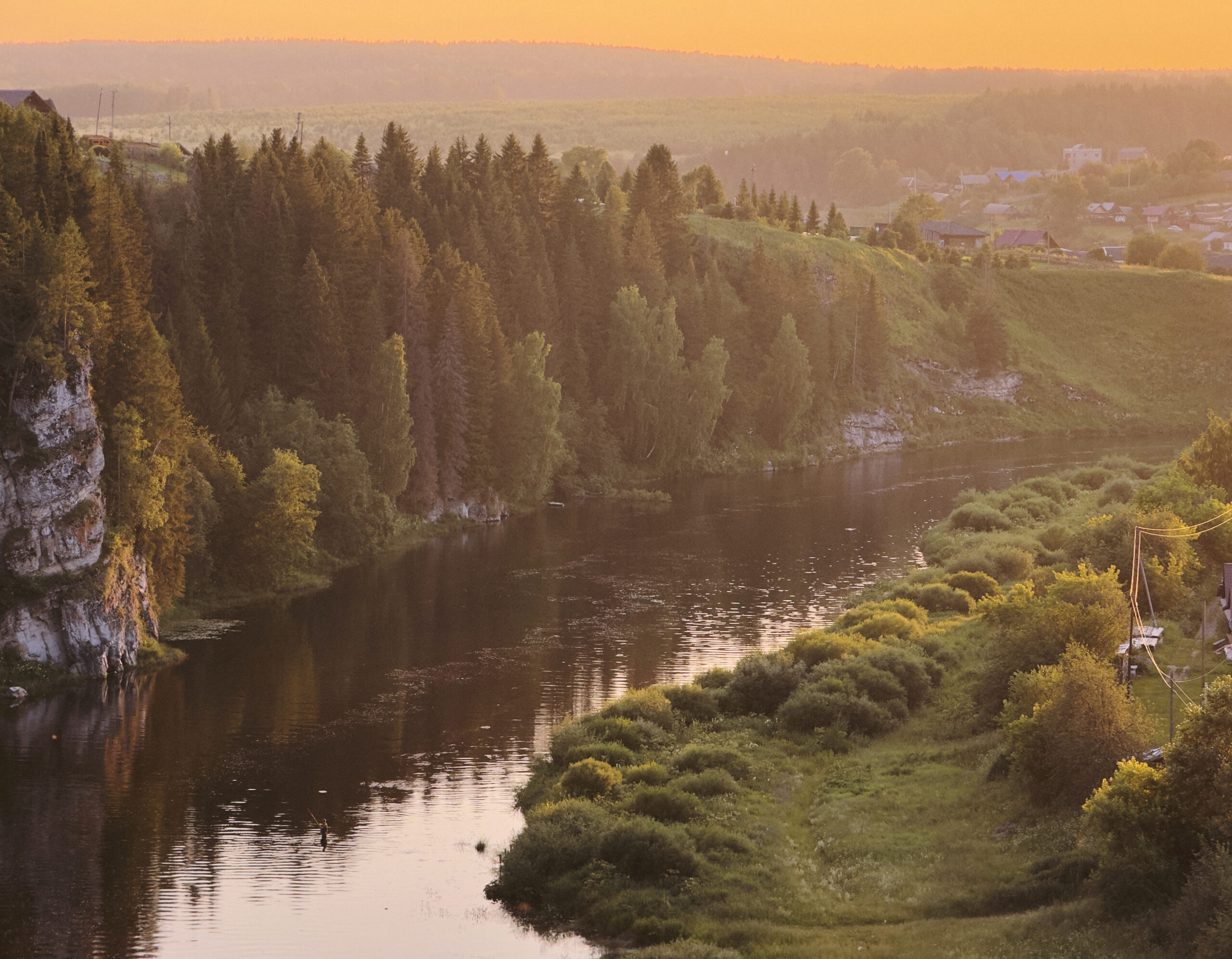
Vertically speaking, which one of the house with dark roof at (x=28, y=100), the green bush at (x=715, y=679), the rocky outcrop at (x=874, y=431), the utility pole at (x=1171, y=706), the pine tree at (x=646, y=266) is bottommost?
the rocky outcrop at (x=874, y=431)

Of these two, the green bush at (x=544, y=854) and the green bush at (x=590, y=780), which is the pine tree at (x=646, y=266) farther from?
the green bush at (x=544, y=854)

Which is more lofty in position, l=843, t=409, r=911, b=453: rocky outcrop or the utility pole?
the utility pole

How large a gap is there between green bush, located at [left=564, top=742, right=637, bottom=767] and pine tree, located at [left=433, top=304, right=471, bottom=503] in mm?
51835

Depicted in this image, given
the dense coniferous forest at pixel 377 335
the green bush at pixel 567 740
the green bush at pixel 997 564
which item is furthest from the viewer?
the green bush at pixel 997 564

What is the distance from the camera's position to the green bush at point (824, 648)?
193ft

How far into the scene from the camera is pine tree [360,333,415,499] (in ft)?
294

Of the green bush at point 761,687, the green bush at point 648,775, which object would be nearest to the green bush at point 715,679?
the green bush at point 761,687

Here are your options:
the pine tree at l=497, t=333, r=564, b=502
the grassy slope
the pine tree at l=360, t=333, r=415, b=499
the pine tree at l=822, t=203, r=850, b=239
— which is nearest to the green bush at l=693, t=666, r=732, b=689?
the pine tree at l=360, t=333, r=415, b=499

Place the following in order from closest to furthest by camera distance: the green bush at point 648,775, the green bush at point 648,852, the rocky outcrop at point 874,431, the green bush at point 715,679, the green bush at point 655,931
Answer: the green bush at point 655,931 < the green bush at point 648,852 < the green bush at point 648,775 < the green bush at point 715,679 < the rocky outcrop at point 874,431

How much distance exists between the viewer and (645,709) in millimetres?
52469

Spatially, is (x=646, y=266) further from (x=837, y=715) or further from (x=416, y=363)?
(x=837, y=715)

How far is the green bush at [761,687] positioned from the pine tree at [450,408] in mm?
45834

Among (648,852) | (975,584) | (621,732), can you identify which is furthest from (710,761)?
(975,584)

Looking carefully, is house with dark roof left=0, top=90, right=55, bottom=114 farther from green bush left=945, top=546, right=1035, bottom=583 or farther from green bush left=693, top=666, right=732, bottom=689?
green bush left=693, top=666, right=732, bottom=689
